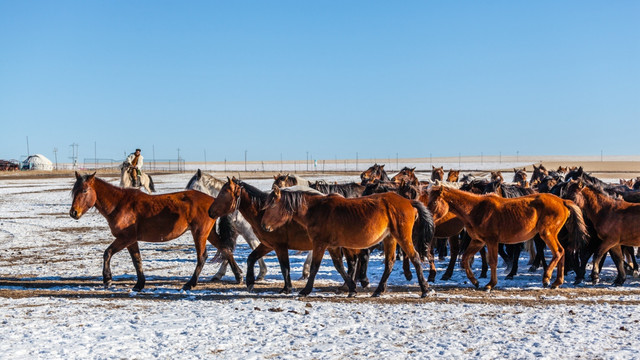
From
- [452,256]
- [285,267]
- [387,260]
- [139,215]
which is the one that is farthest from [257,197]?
[452,256]

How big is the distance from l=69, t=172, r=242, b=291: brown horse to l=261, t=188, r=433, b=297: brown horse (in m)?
1.65

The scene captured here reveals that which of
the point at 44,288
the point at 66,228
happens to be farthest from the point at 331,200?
the point at 66,228

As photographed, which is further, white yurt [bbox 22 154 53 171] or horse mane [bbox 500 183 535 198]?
white yurt [bbox 22 154 53 171]

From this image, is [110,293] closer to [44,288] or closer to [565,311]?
[44,288]

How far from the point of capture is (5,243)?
1672cm

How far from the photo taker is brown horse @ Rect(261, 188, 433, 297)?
9.42 metres

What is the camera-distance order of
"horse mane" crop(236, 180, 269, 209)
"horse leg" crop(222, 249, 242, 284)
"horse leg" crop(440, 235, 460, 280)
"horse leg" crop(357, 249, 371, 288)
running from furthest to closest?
"horse leg" crop(440, 235, 460, 280), "horse leg" crop(222, 249, 242, 284), "horse leg" crop(357, 249, 371, 288), "horse mane" crop(236, 180, 269, 209)

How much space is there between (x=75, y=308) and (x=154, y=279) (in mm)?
2896

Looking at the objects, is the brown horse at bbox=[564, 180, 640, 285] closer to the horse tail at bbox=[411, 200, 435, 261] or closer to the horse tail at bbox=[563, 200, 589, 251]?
the horse tail at bbox=[563, 200, 589, 251]

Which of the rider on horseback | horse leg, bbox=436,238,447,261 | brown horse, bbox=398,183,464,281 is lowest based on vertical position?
horse leg, bbox=436,238,447,261

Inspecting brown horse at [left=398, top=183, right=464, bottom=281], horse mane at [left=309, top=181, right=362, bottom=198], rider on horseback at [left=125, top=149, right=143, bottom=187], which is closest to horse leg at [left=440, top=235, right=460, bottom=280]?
A: brown horse at [left=398, top=183, right=464, bottom=281]

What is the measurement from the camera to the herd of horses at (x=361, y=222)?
375 inches

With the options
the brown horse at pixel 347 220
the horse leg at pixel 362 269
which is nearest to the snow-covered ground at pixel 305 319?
the horse leg at pixel 362 269

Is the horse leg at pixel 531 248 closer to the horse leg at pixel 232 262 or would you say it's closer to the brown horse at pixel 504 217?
the brown horse at pixel 504 217
